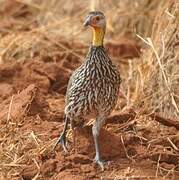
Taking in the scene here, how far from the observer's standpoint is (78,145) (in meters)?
5.06

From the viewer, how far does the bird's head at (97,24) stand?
15.9 ft

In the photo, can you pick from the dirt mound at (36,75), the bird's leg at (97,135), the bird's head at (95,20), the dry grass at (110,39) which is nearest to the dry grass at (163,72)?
the dry grass at (110,39)

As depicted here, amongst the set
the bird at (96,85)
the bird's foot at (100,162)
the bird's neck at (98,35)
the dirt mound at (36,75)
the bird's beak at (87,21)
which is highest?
the bird's beak at (87,21)

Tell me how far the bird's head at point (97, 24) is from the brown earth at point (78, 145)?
1.96 ft

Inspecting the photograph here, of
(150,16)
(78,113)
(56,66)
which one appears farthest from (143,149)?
(150,16)

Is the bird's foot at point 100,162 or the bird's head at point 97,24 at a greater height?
the bird's head at point 97,24

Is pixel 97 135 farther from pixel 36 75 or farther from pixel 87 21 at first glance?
pixel 36 75

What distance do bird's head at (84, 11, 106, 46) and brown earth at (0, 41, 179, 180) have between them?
598 millimetres

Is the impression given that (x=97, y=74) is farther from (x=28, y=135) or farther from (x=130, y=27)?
(x=130, y=27)

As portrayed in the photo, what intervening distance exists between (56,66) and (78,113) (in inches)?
86.7

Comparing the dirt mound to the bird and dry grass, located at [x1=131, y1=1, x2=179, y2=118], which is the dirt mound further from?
the bird

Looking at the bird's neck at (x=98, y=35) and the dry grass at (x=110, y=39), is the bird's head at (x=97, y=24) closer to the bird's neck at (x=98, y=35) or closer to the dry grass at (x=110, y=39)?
the bird's neck at (x=98, y=35)

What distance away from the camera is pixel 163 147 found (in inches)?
207

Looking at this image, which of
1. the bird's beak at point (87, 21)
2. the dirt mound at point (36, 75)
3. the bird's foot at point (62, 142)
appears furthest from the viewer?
the dirt mound at point (36, 75)
